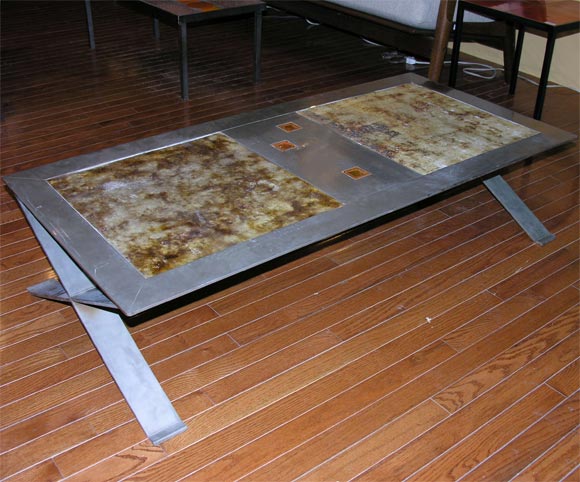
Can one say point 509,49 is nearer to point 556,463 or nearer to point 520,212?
point 520,212

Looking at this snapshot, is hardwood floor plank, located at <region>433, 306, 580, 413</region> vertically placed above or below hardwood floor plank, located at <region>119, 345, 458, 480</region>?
above

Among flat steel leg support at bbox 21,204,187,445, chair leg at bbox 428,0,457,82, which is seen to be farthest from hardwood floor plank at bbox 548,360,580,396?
chair leg at bbox 428,0,457,82

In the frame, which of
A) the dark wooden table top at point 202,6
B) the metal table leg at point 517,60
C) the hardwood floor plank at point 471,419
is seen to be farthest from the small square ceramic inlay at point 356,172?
the metal table leg at point 517,60

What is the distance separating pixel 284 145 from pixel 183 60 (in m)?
1.21

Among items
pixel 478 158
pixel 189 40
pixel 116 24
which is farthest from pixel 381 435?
pixel 116 24

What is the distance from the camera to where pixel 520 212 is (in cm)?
210

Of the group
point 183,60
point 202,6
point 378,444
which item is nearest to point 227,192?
point 378,444

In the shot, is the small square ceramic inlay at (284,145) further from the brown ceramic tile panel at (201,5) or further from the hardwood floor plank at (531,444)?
the brown ceramic tile panel at (201,5)

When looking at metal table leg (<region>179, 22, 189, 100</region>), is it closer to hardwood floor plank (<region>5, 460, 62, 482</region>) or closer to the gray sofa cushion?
the gray sofa cushion

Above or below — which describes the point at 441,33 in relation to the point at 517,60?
above

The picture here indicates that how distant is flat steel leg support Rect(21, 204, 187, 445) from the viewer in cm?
138

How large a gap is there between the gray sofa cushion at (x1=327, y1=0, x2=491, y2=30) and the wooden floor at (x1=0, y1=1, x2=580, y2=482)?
0.79 metres

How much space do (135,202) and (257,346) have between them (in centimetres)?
44

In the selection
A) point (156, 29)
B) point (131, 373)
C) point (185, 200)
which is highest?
point (185, 200)
